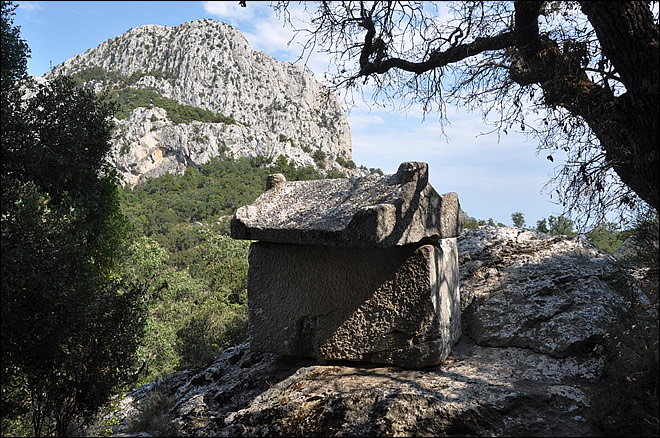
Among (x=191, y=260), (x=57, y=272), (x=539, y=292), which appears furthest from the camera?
(x=191, y=260)

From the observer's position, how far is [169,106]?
6531cm

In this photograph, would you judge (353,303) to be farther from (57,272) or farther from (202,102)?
(202,102)

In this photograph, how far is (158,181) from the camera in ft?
183

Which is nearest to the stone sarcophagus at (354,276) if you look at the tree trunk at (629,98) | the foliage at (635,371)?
the foliage at (635,371)

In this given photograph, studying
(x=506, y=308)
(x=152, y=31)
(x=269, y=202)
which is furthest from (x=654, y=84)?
(x=152, y=31)

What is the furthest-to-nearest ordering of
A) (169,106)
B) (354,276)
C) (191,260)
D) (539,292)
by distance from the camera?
(169,106) < (191,260) < (539,292) < (354,276)

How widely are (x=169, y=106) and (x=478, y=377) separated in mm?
67288

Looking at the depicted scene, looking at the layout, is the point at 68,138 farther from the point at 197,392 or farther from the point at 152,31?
the point at 152,31

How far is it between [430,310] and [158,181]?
55513 mm

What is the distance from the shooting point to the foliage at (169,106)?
62906mm

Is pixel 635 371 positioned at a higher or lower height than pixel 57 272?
lower

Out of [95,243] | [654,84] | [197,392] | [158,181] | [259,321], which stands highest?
[158,181]

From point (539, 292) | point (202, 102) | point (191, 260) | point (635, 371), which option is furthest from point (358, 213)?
point (202, 102)

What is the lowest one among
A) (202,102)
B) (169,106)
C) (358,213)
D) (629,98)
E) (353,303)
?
(353,303)
